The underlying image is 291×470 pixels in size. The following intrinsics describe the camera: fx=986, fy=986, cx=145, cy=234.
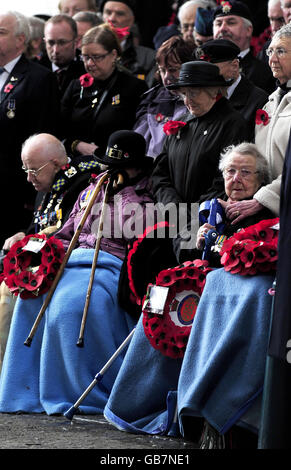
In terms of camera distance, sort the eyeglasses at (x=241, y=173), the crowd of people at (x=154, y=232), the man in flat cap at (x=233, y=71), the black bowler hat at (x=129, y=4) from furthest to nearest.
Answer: the black bowler hat at (x=129, y=4), the man in flat cap at (x=233, y=71), the eyeglasses at (x=241, y=173), the crowd of people at (x=154, y=232)

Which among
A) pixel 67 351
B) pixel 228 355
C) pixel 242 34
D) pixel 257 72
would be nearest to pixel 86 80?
pixel 242 34

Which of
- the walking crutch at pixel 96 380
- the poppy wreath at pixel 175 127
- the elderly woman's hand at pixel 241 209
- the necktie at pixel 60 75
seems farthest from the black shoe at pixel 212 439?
the necktie at pixel 60 75

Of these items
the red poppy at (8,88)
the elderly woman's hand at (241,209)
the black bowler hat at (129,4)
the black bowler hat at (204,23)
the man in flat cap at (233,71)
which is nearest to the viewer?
the elderly woman's hand at (241,209)

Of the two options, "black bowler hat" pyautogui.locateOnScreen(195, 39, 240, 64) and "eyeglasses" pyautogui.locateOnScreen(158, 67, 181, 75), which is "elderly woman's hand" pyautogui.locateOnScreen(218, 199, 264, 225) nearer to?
"black bowler hat" pyautogui.locateOnScreen(195, 39, 240, 64)

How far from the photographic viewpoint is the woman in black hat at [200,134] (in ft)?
19.7

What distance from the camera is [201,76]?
6043 mm

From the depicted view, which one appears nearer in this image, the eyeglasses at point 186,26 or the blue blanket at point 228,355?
the blue blanket at point 228,355

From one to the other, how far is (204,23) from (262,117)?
7.02ft

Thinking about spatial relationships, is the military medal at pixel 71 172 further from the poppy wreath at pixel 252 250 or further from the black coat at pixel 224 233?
the poppy wreath at pixel 252 250

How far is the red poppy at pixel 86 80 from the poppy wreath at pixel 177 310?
274 centimetres

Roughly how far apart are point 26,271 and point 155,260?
0.93 meters

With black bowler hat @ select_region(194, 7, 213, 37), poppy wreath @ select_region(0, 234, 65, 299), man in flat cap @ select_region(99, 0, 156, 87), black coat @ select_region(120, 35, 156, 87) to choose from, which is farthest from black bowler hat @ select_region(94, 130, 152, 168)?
black coat @ select_region(120, 35, 156, 87)
